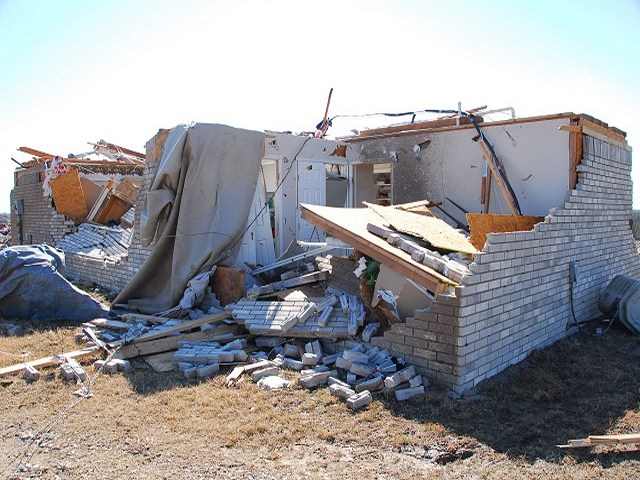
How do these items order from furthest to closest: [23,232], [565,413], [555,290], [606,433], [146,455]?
[23,232]
[555,290]
[565,413]
[606,433]
[146,455]

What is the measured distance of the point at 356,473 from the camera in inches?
154

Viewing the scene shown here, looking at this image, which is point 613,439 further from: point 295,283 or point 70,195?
point 70,195

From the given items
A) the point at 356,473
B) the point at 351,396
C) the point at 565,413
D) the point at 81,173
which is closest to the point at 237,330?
the point at 351,396

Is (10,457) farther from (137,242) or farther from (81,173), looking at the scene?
(81,173)

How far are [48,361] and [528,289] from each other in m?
6.01

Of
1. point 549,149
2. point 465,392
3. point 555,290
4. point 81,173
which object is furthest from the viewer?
point 81,173

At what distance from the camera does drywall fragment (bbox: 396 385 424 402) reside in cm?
515

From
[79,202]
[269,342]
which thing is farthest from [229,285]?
[79,202]

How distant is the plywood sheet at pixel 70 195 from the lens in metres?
13.5

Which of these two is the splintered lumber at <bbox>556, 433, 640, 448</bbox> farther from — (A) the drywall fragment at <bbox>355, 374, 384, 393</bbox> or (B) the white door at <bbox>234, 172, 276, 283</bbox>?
(B) the white door at <bbox>234, 172, 276, 283</bbox>

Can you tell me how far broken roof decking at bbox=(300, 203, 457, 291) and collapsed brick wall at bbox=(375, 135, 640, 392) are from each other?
0.38 m

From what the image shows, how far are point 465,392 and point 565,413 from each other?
0.94 meters

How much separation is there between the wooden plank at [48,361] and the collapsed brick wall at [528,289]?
12.2 ft

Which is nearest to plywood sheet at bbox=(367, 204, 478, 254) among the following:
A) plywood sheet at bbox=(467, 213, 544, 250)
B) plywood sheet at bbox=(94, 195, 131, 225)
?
plywood sheet at bbox=(467, 213, 544, 250)
